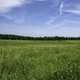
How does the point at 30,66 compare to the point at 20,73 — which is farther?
the point at 30,66

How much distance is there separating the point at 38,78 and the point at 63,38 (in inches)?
6554

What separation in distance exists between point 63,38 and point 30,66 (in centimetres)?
16415

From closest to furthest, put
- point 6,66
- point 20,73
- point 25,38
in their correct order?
point 20,73, point 6,66, point 25,38

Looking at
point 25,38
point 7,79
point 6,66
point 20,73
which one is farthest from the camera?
point 25,38

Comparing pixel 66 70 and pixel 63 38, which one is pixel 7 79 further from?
pixel 63 38

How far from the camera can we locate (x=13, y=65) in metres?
12.3

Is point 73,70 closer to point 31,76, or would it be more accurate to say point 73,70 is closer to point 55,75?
point 55,75

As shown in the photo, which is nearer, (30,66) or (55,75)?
(55,75)

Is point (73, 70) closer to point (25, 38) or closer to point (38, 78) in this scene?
point (38, 78)

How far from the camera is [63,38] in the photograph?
176 meters

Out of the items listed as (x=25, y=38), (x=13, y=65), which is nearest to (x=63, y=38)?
(x=25, y=38)

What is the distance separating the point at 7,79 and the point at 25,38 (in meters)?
156

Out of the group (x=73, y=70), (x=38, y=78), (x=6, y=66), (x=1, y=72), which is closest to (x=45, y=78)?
(x=38, y=78)

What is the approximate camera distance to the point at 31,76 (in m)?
10.1
